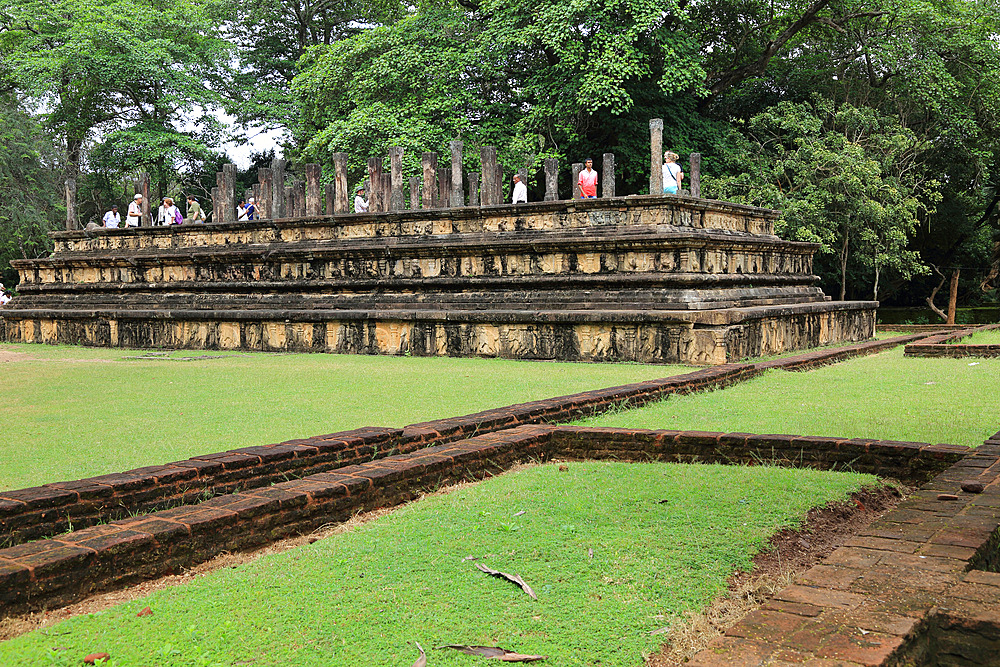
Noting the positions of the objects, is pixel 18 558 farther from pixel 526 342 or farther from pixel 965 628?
pixel 526 342

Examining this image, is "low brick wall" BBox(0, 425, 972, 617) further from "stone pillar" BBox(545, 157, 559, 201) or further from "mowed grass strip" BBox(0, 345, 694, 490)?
"stone pillar" BBox(545, 157, 559, 201)

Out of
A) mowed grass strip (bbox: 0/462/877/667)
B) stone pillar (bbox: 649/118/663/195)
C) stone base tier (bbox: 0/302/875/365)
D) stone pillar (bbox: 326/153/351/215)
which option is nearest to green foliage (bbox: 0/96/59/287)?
stone base tier (bbox: 0/302/875/365)

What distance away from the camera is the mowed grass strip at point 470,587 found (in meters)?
2.21

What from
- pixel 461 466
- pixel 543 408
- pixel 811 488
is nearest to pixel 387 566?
pixel 461 466

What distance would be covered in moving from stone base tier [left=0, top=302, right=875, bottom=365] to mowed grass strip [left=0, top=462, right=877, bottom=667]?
21.8 ft

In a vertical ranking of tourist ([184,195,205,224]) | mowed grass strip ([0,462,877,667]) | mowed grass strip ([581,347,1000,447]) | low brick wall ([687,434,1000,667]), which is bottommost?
mowed grass strip ([581,347,1000,447])

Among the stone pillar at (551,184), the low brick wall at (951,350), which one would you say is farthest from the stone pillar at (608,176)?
Result: the low brick wall at (951,350)

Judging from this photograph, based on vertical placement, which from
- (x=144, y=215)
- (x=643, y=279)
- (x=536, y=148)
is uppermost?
(x=536, y=148)

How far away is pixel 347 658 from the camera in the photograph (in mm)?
2139

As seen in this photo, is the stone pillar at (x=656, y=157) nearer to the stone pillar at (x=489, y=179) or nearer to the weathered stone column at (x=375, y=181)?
the stone pillar at (x=489, y=179)

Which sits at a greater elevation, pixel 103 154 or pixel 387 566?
pixel 103 154

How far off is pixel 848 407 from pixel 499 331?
241 inches

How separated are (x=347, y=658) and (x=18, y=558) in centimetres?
119

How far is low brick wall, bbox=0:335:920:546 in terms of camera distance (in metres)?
3.37
